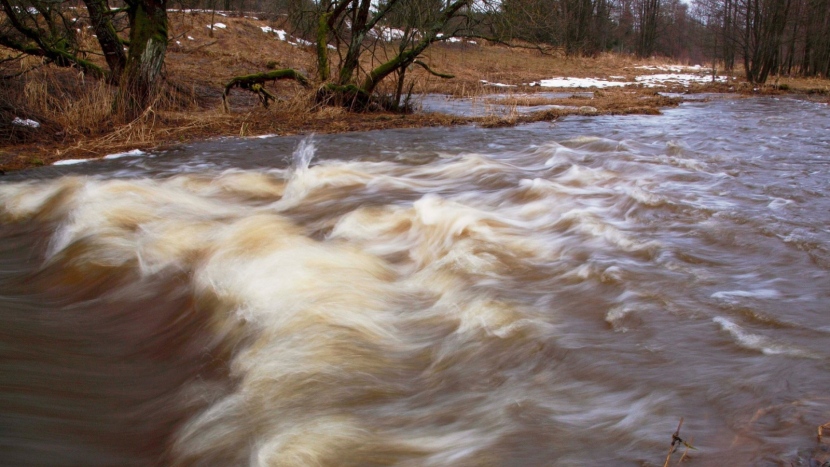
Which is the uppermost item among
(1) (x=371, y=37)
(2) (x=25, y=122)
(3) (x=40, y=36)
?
(1) (x=371, y=37)

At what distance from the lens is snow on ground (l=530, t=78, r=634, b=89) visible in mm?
22545

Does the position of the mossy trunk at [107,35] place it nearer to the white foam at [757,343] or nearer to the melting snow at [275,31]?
the white foam at [757,343]

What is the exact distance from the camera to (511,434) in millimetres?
2275

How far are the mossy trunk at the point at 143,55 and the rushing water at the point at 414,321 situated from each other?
3348mm

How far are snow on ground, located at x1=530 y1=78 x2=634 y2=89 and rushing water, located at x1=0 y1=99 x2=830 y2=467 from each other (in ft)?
54.7

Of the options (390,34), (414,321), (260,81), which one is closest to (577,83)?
(390,34)

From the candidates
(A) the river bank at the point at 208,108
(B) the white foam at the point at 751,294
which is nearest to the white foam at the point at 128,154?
(A) the river bank at the point at 208,108

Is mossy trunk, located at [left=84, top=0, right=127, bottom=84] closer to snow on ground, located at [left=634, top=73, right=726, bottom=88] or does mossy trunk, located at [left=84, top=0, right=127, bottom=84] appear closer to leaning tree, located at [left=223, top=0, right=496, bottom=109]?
leaning tree, located at [left=223, top=0, right=496, bottom=109]

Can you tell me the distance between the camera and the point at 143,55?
9.57m

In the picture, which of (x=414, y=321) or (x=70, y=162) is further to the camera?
(x=70, y=162)

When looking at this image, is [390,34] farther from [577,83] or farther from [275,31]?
[275,31]

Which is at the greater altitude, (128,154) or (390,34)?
(390,34)

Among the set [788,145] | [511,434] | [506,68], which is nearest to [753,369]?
[511,434]

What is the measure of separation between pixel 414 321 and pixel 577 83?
22.5 meters
